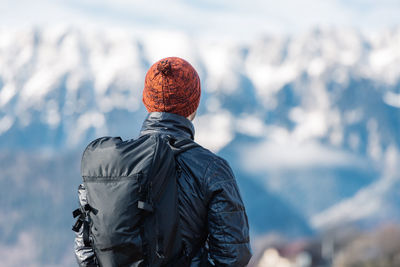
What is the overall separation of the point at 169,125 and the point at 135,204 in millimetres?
457

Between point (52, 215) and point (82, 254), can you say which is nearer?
point (82, 254)

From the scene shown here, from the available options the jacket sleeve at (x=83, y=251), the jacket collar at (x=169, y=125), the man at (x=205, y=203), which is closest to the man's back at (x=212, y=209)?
the man at (x=205, y=203)

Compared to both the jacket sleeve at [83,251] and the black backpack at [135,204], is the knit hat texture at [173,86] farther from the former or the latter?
the jacket sleeve at [83,251]

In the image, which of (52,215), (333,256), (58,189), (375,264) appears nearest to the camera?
(375,264)

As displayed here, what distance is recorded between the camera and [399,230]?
132750 millimetres

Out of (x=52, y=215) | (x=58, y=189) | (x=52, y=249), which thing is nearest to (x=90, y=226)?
(x=52, y=249)

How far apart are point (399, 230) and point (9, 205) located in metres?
130

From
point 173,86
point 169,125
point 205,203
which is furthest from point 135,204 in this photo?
point 173,86

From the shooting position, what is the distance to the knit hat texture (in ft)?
7.86

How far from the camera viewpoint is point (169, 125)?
7.89ft

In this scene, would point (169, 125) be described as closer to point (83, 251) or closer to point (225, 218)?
point (225, 218)

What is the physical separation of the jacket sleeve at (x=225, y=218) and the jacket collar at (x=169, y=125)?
0.28m

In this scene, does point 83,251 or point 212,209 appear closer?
point 212,209

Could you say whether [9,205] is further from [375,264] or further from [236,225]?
[236,225]
